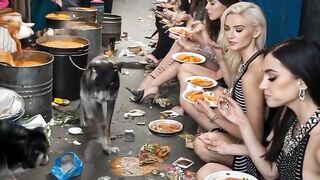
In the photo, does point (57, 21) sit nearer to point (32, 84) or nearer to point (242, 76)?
point (32, 84)

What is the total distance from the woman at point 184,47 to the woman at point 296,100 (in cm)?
180

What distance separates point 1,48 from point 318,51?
2.76 metres

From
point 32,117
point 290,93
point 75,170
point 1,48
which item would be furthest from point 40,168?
point 290,93

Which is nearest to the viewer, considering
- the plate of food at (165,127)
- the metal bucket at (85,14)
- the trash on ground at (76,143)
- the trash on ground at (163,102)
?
the trash on ground at (76,143)

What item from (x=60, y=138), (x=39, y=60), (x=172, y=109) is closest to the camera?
(x=60, y=138)

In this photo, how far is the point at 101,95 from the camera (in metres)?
3.47

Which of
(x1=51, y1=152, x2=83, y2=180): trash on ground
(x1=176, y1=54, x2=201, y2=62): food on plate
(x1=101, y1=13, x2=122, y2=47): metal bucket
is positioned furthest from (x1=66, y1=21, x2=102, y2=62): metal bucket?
(x1=51, y1=152, x2=83, y2=180): trash on ground

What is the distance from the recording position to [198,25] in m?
4.38

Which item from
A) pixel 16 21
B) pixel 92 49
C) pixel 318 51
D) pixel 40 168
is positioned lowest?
pixel 40 168

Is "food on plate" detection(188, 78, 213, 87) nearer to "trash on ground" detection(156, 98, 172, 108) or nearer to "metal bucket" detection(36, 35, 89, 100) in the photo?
"trash on ground" detection(156, 98, 172, 108)

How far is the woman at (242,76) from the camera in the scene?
113 inches

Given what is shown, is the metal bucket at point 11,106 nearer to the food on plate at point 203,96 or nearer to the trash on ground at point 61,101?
the trash on ground at point 61,101

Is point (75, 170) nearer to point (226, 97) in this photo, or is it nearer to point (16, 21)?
point (226, 97)

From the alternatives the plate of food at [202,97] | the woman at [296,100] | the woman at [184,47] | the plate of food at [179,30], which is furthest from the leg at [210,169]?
the plate of food at [179,30]
